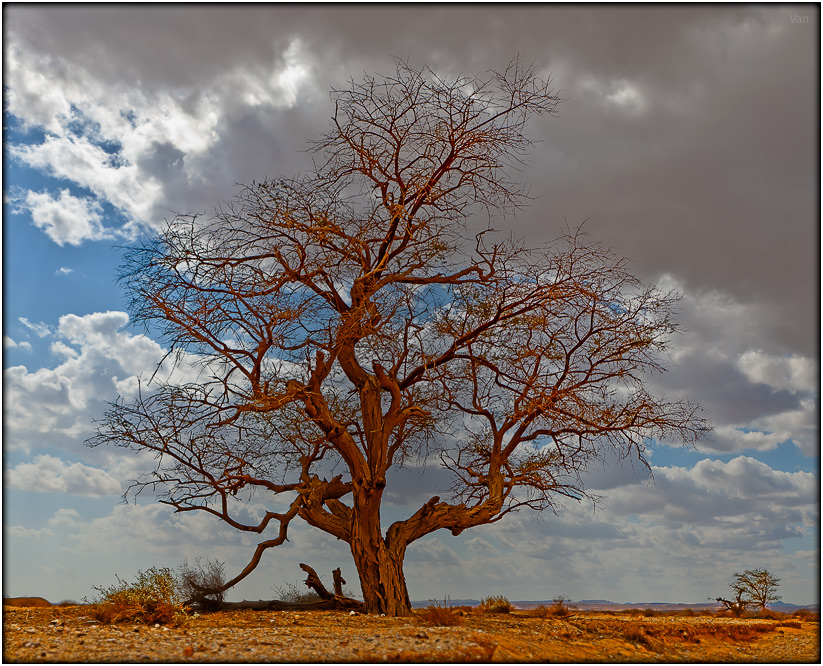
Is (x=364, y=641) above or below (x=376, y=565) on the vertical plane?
below

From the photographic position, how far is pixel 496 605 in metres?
15.8

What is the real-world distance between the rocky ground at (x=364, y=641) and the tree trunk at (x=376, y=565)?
627 mm

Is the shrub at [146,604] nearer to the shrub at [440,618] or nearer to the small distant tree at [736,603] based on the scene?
the shrub at [440,618]

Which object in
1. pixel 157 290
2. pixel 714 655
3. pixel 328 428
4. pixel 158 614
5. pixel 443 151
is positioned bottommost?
pixel 714 655

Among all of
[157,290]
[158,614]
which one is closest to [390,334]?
[157,290]

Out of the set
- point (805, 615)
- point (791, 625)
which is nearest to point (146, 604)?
point (791, 625)

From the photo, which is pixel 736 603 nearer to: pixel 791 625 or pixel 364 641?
pixel 791 625

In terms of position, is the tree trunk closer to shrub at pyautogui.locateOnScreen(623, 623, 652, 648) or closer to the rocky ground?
the rocky ground

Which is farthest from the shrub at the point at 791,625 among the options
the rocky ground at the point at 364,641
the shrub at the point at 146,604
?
the shrub at the point at 146,604

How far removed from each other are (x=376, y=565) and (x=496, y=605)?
4823 mm

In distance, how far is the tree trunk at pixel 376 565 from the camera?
39.7ft

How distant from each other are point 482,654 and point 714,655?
5.28 metres

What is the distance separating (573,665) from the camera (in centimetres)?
823

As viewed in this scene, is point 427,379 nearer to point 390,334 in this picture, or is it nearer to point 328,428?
point 390,334
